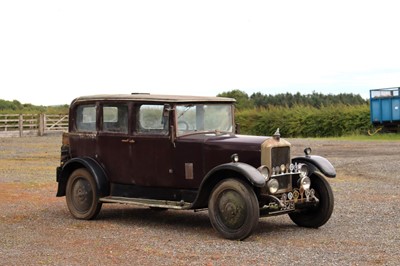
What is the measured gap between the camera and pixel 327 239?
10008 mm

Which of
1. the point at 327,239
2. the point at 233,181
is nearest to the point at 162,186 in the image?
the point at 233,181

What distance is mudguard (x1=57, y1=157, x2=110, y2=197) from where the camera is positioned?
38.4ft

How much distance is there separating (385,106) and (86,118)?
3239cm

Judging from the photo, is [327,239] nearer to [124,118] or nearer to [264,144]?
[264,144]

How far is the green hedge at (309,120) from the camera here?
48.0 m

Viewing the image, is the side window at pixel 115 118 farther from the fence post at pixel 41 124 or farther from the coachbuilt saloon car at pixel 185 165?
the fence post at pixel 41 124

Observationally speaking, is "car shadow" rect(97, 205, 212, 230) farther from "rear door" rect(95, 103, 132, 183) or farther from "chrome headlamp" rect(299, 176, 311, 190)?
"chrome headlamp" rect(299, 176, 311, 190)

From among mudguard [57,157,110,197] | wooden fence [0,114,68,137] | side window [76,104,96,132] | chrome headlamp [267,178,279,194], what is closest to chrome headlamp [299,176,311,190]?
chrome headlamp [267,178,279,194]

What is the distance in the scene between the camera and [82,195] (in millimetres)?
11953

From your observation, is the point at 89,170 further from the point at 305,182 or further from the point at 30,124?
the point at 30,124

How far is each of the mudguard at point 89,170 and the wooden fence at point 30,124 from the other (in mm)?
42476

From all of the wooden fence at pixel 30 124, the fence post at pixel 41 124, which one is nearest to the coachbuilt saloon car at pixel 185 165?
the wooden fence at pixel 30 124

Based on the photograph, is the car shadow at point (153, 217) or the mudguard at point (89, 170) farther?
the mudguard at point (89, 170)

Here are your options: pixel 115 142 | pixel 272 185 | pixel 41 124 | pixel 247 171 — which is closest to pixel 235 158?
pixel 247 171
